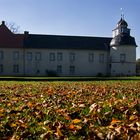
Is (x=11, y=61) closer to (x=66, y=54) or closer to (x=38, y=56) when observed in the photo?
(x=38, y=56)

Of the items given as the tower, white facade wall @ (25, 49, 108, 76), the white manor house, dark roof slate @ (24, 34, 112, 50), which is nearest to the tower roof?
the white manor house

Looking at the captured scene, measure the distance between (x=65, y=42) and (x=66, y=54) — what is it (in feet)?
6.92

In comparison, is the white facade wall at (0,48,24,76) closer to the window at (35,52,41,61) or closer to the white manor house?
the white manor house

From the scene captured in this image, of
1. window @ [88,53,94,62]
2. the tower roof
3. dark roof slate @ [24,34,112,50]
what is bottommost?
window @ [88,53,94,62]

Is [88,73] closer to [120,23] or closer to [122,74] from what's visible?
[122,74]

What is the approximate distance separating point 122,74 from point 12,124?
60.1 meters

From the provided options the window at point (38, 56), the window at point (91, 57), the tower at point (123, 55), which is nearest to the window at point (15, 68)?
the window at point (38, 56)

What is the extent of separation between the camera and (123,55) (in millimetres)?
65000

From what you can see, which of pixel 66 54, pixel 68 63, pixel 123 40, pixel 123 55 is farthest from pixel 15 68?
pixel 123 40

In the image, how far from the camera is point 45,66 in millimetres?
66312

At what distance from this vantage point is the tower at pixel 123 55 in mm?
64562

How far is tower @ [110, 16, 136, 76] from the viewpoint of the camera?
64.6 meters

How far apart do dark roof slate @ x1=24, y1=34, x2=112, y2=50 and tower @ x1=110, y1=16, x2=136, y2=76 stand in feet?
9.03

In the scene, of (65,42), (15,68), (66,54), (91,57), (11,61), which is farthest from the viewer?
(91,57)
